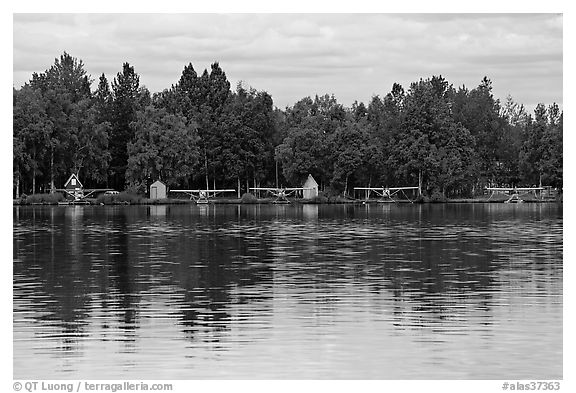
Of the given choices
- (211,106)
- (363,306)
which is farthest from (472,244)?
(211,106)

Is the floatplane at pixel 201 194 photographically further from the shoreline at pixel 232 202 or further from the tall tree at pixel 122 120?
the tall tree at pixel 122 120

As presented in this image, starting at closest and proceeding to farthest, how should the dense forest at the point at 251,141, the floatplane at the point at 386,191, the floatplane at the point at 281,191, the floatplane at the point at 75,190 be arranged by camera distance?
the floatplane at the point at 75,190 < the dense forest at the point at 251,141 < the floatplane at the point at 281,191 < the floatplane at the point at 386,191

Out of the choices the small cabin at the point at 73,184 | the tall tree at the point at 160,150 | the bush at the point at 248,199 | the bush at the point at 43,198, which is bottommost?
the bush at the point at 248,199

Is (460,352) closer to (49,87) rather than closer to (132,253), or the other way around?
(132,253)

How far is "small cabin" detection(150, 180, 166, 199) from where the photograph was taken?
4311 inches

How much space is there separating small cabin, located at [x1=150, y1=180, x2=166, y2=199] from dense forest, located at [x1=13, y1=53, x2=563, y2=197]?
3.73ft

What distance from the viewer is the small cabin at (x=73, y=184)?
104 meters

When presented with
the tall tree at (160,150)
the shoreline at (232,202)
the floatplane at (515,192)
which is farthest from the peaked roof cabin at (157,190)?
the floatplane at (515,192)

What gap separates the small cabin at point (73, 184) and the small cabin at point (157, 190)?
845cm

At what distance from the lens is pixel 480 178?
119m

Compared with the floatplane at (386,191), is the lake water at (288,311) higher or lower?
lower

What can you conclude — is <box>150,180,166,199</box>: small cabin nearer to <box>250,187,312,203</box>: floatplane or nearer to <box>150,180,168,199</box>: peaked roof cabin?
<box>150,180,168,199</box>: peaked roof cabin

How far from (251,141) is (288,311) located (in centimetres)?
9333
